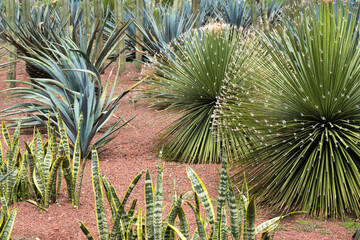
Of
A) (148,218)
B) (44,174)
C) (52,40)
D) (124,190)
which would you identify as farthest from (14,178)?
(52,40)

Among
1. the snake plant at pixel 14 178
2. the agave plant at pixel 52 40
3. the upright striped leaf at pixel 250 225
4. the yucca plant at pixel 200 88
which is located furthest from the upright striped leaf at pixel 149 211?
the agave plant at pixel 52 40

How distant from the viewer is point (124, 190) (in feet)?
15.7

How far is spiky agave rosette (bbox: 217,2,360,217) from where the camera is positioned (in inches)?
163

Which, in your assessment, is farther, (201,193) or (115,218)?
(115,218)

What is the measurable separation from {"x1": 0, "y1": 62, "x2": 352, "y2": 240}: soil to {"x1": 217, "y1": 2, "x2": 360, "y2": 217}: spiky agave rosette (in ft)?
0.73

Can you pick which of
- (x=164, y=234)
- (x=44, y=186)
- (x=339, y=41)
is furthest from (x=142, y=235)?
(x=339, y=41)

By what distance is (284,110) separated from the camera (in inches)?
172

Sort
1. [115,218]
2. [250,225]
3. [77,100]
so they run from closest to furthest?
[250,225] < [115,218] < [77,100]

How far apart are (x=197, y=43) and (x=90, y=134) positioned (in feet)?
5.40

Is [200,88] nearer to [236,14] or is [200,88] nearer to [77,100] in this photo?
[77,100]

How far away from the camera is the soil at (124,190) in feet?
12.0

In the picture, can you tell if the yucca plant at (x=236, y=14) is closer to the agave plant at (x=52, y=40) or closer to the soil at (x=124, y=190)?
the agave plant at (x=52, y=40)

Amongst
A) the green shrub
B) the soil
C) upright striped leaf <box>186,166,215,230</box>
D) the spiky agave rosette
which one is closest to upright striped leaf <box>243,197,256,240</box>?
the green shrub

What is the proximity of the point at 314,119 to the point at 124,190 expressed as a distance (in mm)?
1877
